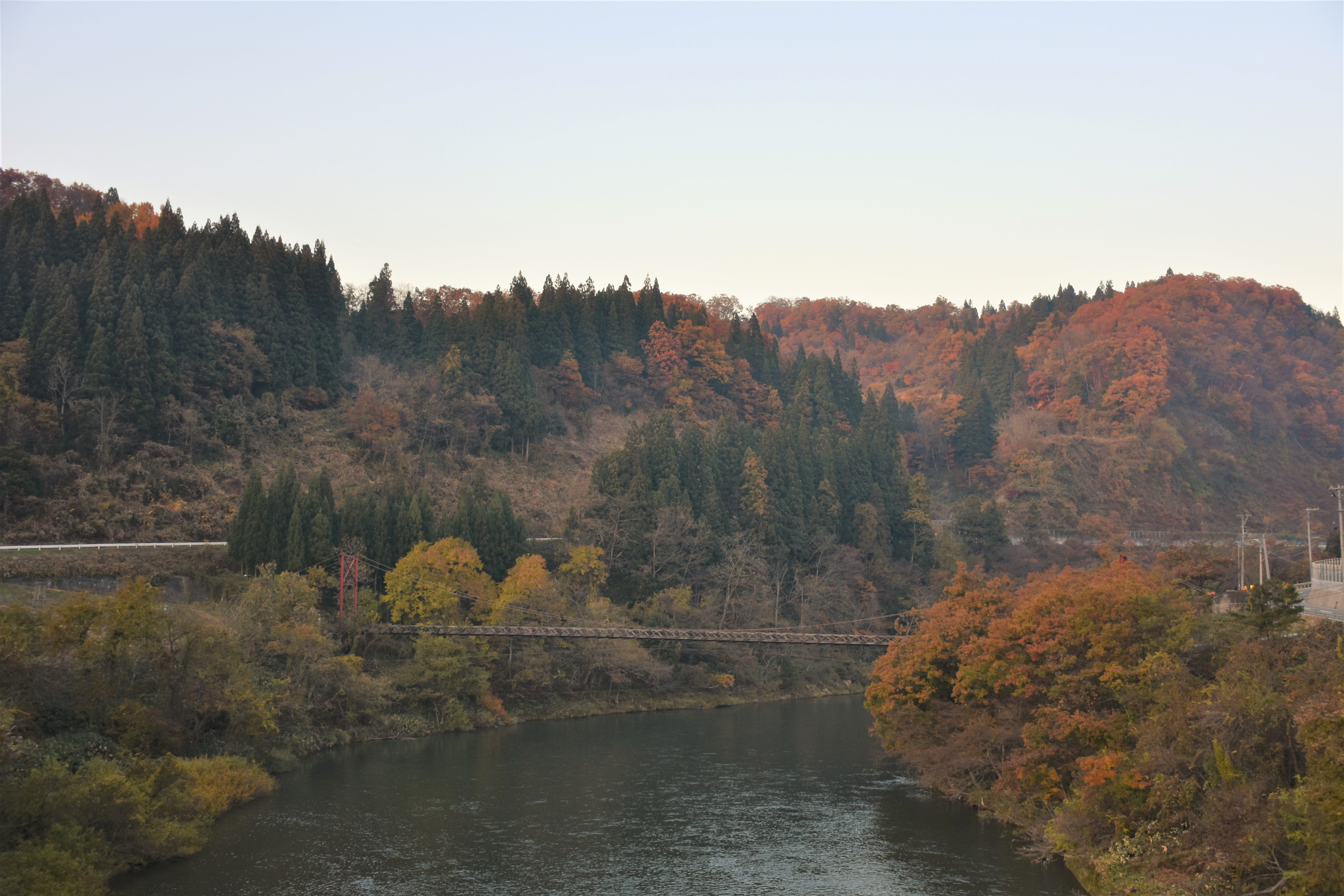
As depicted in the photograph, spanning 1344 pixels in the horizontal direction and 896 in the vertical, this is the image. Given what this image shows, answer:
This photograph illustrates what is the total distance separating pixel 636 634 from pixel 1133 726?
88.2ft

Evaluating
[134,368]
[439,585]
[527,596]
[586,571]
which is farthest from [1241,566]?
[134,368]

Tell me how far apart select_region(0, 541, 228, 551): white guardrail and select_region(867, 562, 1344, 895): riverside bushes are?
32.6 m

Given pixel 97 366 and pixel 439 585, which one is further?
pixel 97 366

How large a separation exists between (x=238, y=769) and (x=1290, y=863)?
27.0m

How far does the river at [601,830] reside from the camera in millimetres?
23922

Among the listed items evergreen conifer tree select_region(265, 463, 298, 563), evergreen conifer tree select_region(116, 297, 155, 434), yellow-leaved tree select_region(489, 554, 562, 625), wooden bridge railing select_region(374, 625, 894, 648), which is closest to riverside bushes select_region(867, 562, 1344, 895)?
wooden bridge railing select_region(374, 625, 894, 648)

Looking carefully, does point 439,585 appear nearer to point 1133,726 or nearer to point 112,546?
point 112,546

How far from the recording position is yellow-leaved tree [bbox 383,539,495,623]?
49750 mm

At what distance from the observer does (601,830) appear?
28875 mm

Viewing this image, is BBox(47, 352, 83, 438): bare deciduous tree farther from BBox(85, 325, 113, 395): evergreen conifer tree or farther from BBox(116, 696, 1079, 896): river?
BBox(116, 696, 1079, 896): river

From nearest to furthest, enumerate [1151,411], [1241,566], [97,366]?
1. [1241,566]
2. [97,366]
3. [1151,411]

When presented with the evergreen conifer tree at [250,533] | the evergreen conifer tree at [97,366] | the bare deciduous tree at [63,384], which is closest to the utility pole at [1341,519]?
the evergreen conifer tree at [250,533]

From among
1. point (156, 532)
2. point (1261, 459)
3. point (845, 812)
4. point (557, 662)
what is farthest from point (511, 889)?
point (1261, 459)

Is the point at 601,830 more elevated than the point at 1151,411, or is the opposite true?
the point at 1151,411
